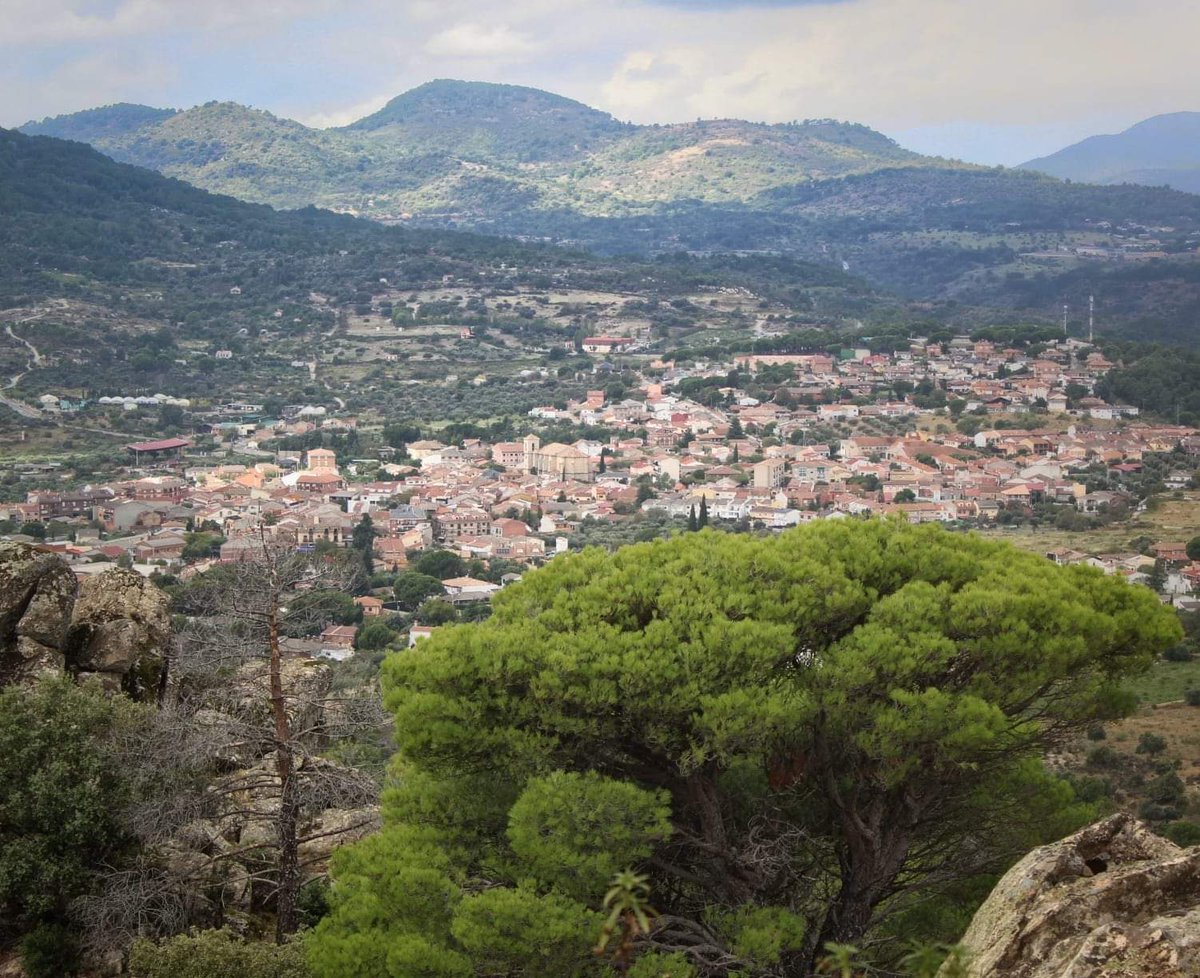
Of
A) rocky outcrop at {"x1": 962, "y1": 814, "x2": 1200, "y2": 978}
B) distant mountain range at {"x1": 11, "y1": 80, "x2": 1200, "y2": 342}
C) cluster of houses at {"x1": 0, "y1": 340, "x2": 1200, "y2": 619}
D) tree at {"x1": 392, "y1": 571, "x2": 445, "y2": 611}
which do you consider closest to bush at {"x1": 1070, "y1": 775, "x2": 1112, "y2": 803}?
rocky outcrop at {"x1": 962, "y1": 814, "x2": 1200, "y2": 978}

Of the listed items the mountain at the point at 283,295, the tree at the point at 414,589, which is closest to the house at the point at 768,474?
the tree at the point at 414,589

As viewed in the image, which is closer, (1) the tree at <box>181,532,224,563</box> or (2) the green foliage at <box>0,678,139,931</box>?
(2) the green foliage at <box>0,678,139,931</box>

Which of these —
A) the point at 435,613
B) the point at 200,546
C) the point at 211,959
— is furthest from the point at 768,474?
the point at 211,959

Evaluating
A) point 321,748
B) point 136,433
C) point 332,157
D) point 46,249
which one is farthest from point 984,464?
point 332,157

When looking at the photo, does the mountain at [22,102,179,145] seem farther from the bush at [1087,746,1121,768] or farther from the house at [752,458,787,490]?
the bush at [1087,746,1121,768]

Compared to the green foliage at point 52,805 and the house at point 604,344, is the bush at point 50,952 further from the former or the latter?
the house at point 604,344

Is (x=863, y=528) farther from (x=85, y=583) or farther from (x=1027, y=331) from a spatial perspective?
(x=1027, y=331)

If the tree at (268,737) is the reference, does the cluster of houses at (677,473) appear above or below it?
below
